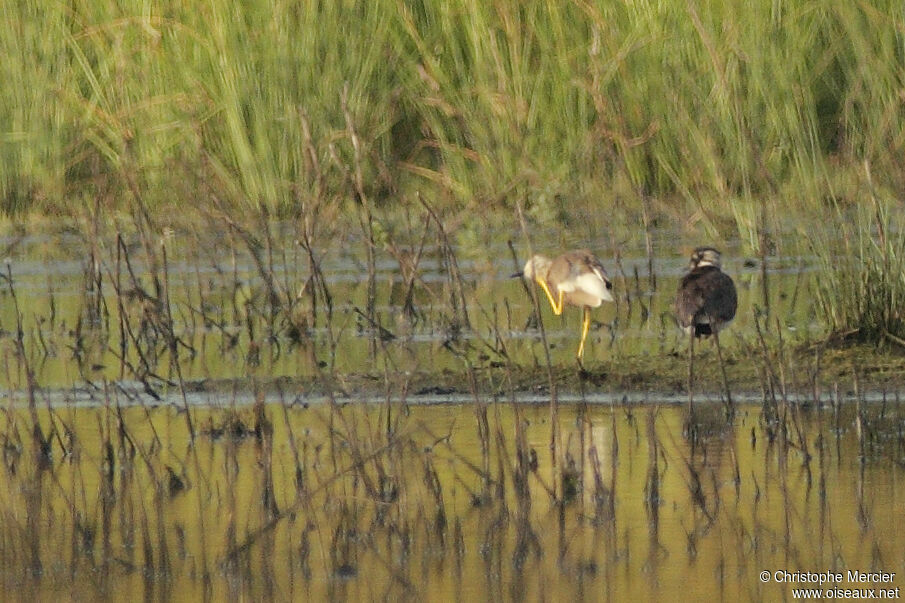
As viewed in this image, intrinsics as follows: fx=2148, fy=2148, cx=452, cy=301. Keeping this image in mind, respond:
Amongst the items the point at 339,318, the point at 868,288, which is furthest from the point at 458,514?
the point at 339,318

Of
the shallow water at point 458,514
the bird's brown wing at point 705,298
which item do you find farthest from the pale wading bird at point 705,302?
the shallow water at point 458,514

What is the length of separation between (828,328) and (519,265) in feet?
9.34

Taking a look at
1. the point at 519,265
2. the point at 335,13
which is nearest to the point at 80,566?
the point at 519,265

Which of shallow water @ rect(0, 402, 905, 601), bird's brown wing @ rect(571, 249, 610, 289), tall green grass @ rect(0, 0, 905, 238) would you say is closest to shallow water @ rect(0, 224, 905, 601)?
shallow water @ rect(0, 402, 905, 601)

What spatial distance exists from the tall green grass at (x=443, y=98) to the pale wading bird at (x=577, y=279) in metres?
2.47

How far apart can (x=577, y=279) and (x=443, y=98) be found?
396 cm

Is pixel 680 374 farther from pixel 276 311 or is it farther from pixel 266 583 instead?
pixel 266 583

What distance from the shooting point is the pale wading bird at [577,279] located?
8.00 meters

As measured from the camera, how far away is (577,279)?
8.16 metres

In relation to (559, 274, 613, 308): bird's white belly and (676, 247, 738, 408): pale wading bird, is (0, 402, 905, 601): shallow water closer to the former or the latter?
(676, 247, 738, 408): pale wading bird

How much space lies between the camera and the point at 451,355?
7.90m

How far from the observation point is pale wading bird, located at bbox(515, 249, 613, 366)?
8.00 meters

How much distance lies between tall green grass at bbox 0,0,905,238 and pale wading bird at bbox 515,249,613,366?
2474 millimetres

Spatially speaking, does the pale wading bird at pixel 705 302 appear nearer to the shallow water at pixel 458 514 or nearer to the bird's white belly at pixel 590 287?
A: the bird's white belly at pixel 590 287
